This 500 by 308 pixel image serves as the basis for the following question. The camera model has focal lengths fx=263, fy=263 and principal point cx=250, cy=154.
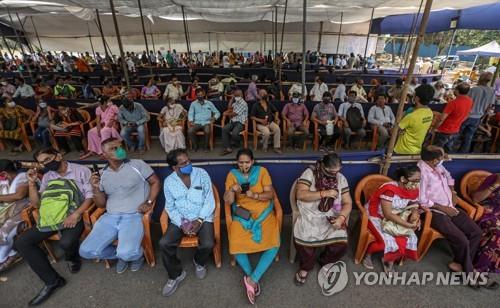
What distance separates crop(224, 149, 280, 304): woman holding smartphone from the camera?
256cm

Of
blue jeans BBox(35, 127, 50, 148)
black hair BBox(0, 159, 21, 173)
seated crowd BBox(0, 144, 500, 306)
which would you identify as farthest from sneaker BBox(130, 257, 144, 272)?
blue jeans BBox(35, 127, 50, 148)

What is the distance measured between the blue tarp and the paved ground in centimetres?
1178

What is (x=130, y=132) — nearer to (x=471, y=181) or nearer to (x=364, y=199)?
(x=364, y=199)

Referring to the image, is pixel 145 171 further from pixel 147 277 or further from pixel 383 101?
pixel 383 101

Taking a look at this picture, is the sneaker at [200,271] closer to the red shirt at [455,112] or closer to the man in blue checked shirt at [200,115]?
the man in blue checked shirt at [200,115]

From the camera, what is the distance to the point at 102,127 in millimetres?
5516

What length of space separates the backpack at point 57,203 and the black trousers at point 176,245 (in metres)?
1.06

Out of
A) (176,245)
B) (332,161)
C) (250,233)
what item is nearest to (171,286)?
(176,245)

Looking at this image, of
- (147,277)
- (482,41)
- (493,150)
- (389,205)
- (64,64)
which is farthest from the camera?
(482,41)

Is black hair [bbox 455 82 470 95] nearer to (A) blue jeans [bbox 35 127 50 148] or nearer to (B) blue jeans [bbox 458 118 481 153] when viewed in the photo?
(B) blue jeans [bbox 458 118 481 153]

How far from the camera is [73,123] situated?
558 cm

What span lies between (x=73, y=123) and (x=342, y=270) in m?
5.80

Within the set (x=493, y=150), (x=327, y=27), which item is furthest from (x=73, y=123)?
(x=327, y=27)

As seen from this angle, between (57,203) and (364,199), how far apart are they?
3.46 m
